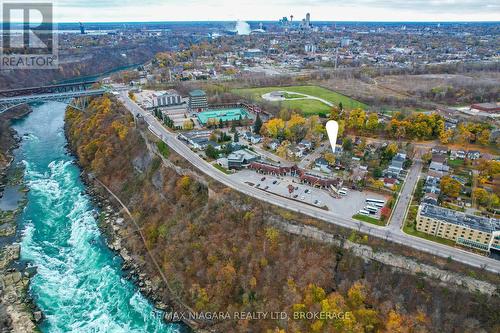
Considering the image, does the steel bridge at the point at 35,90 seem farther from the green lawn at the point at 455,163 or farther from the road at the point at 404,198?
the green lawn at the point at 455,163

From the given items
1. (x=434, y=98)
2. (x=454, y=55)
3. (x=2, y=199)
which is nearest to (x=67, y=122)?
(x=2, y=199)

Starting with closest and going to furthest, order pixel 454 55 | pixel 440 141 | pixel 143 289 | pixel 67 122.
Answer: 1. pixel 143 289
2. pixel 440 141
3. pixel 67 122
4. pixel 454 55

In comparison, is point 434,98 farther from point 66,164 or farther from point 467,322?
point 66,164

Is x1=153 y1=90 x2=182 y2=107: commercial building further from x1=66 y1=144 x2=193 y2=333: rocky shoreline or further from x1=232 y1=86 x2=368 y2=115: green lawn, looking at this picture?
x1=66 y1=144 x2=193 y2=333: rocky shoreline

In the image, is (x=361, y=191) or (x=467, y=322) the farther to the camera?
(x=361, y=191)

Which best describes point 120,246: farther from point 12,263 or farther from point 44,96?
point 44,96

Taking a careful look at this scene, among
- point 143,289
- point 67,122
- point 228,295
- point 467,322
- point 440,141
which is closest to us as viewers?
point 467,322

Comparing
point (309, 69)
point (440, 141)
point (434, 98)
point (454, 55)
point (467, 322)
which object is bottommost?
point (467, 322)

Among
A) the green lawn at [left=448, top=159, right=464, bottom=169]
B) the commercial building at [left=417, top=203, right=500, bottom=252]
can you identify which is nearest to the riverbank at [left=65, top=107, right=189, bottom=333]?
the commercial building at [left=417, top=203, right=500, bottom=252]
